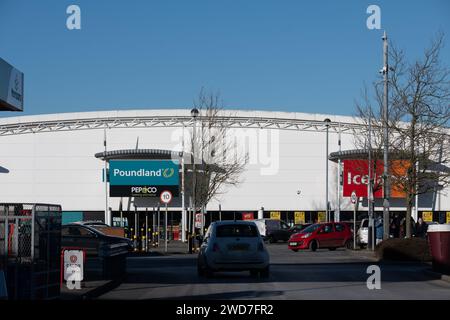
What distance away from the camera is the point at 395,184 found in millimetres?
40312

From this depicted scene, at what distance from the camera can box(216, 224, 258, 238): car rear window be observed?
2283 centimetres

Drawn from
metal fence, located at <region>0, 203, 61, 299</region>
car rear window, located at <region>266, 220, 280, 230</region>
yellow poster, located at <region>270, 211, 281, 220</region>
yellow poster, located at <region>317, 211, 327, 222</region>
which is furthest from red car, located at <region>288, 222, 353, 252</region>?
metal fence, located at <region>0, 203, 61, 299</region>

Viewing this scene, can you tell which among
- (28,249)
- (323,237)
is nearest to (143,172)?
(323,237)

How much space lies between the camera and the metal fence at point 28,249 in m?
14.8

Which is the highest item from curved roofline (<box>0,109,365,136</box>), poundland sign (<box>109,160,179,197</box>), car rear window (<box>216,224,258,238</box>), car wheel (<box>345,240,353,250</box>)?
curved roofline (<box>0,109,365,136</box>)

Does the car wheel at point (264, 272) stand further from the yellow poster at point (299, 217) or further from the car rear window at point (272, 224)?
the yellow poster at point (299, 217)

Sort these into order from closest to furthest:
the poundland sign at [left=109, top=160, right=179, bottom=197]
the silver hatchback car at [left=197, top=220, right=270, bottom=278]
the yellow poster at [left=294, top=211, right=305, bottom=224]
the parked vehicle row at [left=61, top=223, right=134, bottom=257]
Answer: the silver hatchback car at [left=197, top=220, right=270, bottom=278] < the parked vehicle row at [left=61, top=223, right=134, bottom=257] < the poundland sign at [left=109, top=160, right=179, bottom=197] < the yellow poster at [left=294, top=211, right=305, bottom=224]

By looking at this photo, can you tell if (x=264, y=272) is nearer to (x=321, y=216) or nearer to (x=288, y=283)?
(x=288, y=283)

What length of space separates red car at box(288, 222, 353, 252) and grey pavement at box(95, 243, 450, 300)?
12.5 meters

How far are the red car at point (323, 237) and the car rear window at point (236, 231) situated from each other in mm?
19759

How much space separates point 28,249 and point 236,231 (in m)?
8.66

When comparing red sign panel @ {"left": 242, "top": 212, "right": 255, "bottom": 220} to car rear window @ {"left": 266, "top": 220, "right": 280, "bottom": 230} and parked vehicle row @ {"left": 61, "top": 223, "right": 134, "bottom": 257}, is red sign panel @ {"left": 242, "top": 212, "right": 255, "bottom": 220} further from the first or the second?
parked vehicle row @ {"left": 61, "top": 223, "right": 134, "bottom": 257}

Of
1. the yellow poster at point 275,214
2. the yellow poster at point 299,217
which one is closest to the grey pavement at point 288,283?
the yellow poster at point 275,214
